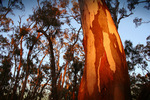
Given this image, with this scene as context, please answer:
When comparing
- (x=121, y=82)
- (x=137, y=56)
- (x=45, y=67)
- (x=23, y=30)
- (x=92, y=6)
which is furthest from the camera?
(x=45, y=67)

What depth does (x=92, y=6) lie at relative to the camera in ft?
3.12

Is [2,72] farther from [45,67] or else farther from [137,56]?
[137,56]

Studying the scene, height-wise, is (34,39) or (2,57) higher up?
(34,39)

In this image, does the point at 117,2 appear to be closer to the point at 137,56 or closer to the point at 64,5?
the point at 64,5

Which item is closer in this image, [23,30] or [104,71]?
[104,71]

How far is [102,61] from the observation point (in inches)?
28.3

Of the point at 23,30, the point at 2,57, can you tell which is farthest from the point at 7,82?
the point at 23,30

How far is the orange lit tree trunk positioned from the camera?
24.8 inches

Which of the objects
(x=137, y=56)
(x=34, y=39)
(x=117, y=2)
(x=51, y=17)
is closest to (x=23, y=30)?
(x=34, y=39)

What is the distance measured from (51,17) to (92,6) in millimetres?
8777

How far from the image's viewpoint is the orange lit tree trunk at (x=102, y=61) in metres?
0.63

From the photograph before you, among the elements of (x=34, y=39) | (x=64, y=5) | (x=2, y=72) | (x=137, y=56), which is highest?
(x=64, y=5)

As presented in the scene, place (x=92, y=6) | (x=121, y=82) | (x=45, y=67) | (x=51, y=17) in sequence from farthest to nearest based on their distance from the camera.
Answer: (x=45, y=67)
(x=51, y=17)
(x=92, y=6)
(x=121, y=82)

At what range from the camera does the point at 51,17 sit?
900 cm
